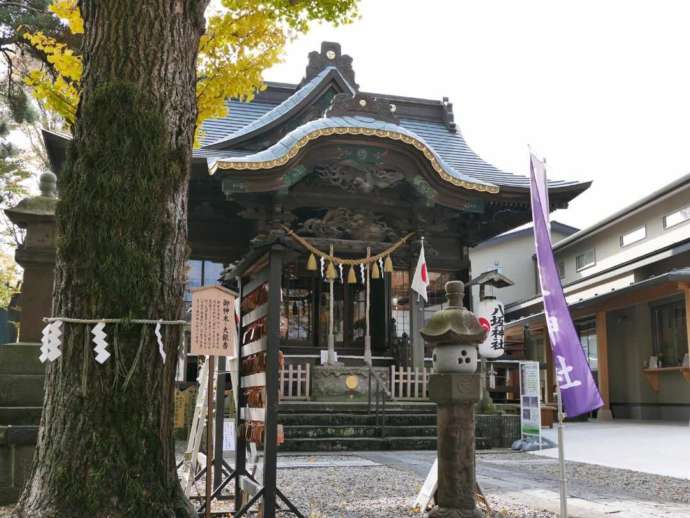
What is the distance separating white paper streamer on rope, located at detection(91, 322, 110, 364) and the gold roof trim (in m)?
8.54

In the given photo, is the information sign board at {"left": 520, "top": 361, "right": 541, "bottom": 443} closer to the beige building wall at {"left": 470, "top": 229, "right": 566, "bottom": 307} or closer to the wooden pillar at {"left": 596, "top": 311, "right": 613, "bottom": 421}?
the wooden pillar at {"left": 596, "top": 311, "right": 613, "bottom": 421}

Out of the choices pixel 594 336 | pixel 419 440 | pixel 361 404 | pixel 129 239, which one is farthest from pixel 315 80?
pixel 129 239

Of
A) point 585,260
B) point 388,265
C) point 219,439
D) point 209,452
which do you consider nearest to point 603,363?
point 585,260

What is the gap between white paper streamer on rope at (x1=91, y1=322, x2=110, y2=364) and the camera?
148 inches

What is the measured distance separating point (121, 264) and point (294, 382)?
962cm

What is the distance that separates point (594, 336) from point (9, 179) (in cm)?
1985

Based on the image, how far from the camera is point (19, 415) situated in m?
5.84

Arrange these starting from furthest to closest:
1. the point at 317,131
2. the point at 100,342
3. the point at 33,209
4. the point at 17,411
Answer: the point at 317,131 < the point at 33,209 < the point at 17,411 < the point at 100,342

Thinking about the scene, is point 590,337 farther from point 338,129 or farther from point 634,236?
point 338,129

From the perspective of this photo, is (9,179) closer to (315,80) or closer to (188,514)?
(315,80)

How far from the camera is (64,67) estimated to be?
7.69 meters

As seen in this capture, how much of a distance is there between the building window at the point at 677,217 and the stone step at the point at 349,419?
9379mm

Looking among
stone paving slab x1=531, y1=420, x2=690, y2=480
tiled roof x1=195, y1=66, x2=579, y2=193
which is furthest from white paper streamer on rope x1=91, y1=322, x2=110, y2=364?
tiled roof x1=195, y1=66, x2=579, y2=193

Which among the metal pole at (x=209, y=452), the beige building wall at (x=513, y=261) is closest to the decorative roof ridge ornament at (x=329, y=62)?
the beige building wall at (x=513, y=261)
